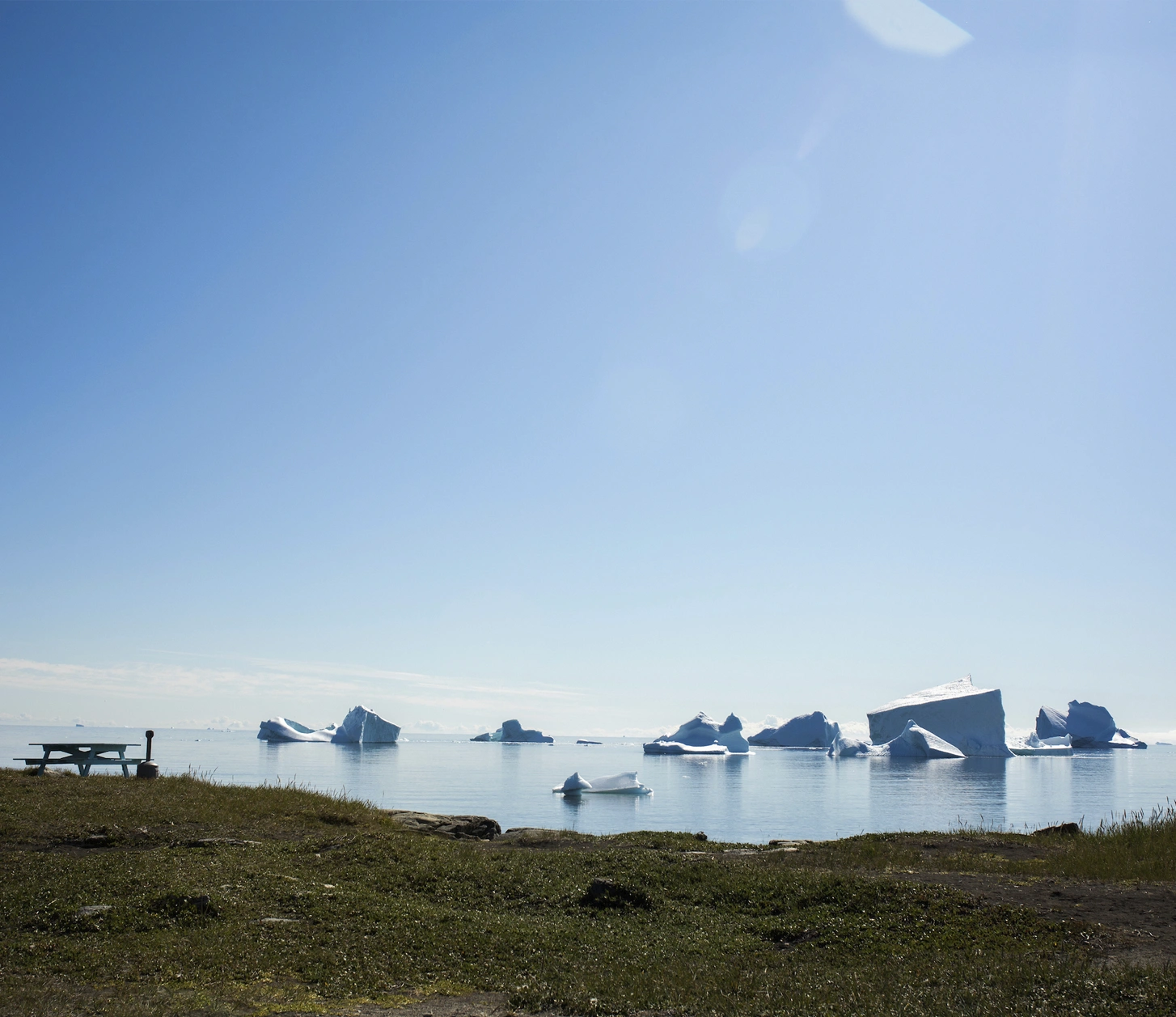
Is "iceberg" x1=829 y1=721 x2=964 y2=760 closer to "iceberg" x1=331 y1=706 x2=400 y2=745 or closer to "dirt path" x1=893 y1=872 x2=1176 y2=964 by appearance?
"iceberg" x1=331 y1=706 x2=400 y2=745

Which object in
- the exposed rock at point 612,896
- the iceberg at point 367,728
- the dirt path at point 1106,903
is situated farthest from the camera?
the iceberg at point 367,728

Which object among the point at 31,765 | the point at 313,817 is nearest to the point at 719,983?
the point at 313,817

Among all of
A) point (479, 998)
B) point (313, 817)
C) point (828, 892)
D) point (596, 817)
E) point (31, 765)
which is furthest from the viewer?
point (596, 817)

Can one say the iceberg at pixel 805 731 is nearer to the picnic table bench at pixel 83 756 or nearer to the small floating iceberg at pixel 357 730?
the small floating iceberg at pixel 357 730

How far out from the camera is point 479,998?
862 cm

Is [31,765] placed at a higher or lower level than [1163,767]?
higher

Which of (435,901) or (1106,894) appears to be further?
(435,901)

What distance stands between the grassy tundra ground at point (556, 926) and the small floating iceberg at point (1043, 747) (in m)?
116

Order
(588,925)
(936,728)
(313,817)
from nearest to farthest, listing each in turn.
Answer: (588,925) → (313,817) → (936,728)

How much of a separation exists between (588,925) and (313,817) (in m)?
11.5

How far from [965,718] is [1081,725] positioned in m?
58.0

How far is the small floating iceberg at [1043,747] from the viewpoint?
401ft

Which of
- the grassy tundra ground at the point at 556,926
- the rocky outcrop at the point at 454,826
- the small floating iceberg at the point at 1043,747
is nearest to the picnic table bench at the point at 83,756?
the grassy tundra ground at the point at 556,926

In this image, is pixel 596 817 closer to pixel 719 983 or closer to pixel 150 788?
pixel 150 788
